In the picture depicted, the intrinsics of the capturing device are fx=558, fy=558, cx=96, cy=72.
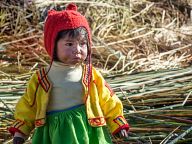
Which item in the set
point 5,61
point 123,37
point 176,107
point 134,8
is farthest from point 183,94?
point 134,8

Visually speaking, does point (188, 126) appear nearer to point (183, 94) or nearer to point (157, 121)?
point (157, 121)

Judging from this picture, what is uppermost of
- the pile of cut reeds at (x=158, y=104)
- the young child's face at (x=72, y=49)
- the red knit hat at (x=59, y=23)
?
the red knit hat at (x=59, y=23)

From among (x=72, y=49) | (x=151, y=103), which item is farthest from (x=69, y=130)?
(x=151, y=103)

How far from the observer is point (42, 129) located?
2156mm

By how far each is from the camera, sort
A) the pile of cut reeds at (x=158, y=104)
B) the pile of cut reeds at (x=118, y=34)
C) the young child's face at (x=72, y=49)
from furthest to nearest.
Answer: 1. the pile of cut reeds at (x=118, y=34)
2. the pile of cut reeds at (x=158, y=104)
3. the young child's face at (x=72, y=49)

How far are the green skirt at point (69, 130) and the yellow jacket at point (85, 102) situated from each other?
34 mm

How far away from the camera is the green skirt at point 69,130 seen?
208 centimetres

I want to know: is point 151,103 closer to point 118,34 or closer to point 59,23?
point 59,23

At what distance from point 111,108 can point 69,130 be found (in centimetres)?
19

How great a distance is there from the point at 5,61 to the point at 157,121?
1.99 meters

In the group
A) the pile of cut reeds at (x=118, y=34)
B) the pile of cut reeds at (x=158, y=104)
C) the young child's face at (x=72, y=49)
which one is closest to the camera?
the young child's face at (x=72, y=49)

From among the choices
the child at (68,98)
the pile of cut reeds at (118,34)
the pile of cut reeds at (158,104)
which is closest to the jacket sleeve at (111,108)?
the child at (68,98)

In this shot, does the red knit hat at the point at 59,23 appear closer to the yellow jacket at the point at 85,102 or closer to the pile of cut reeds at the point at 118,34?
the yellow jacket at the point at 85,102

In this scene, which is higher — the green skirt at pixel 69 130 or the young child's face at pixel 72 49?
the young child's face at pixel 72 49
